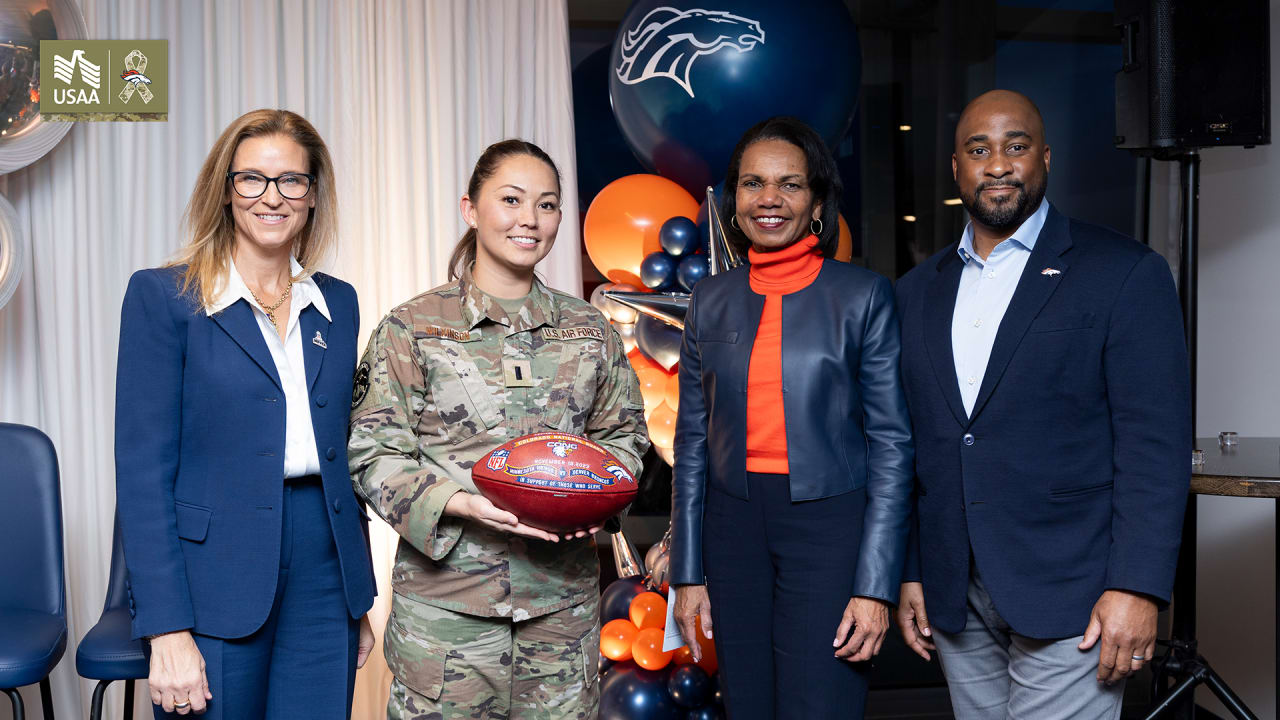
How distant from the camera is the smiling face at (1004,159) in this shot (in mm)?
1689

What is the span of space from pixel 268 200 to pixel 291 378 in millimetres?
311

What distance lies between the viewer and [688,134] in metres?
2.90

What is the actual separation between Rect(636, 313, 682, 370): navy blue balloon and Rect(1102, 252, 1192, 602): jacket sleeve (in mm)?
1475

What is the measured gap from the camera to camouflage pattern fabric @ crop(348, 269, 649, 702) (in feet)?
5.28

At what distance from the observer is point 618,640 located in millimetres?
2727

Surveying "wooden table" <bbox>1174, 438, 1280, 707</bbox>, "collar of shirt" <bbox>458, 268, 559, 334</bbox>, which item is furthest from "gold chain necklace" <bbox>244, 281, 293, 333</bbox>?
"wooden table" <bbox>1174, 438, 1280, 707</bbox>

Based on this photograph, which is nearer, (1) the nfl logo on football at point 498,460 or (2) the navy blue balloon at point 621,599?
(1) the nfl logo on football at point 498,460

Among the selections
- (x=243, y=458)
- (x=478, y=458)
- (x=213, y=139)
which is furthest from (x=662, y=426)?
(x=213, y=139)

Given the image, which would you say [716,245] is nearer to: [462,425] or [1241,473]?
[462,425]

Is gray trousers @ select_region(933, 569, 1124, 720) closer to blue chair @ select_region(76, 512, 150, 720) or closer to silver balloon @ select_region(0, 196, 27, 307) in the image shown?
blue chair @ select_region(76, 512, 150, 720)

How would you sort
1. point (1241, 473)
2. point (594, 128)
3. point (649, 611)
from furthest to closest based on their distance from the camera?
point (594, 128)
point (649, 611)
point (1241, 473)

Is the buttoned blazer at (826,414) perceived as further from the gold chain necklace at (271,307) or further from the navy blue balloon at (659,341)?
the navy blue balloon at (659,341)

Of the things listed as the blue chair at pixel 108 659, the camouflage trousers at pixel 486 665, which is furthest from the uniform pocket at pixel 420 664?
the blue chair at pixel 108 659

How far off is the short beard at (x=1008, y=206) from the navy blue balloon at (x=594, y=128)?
85.0 inches
